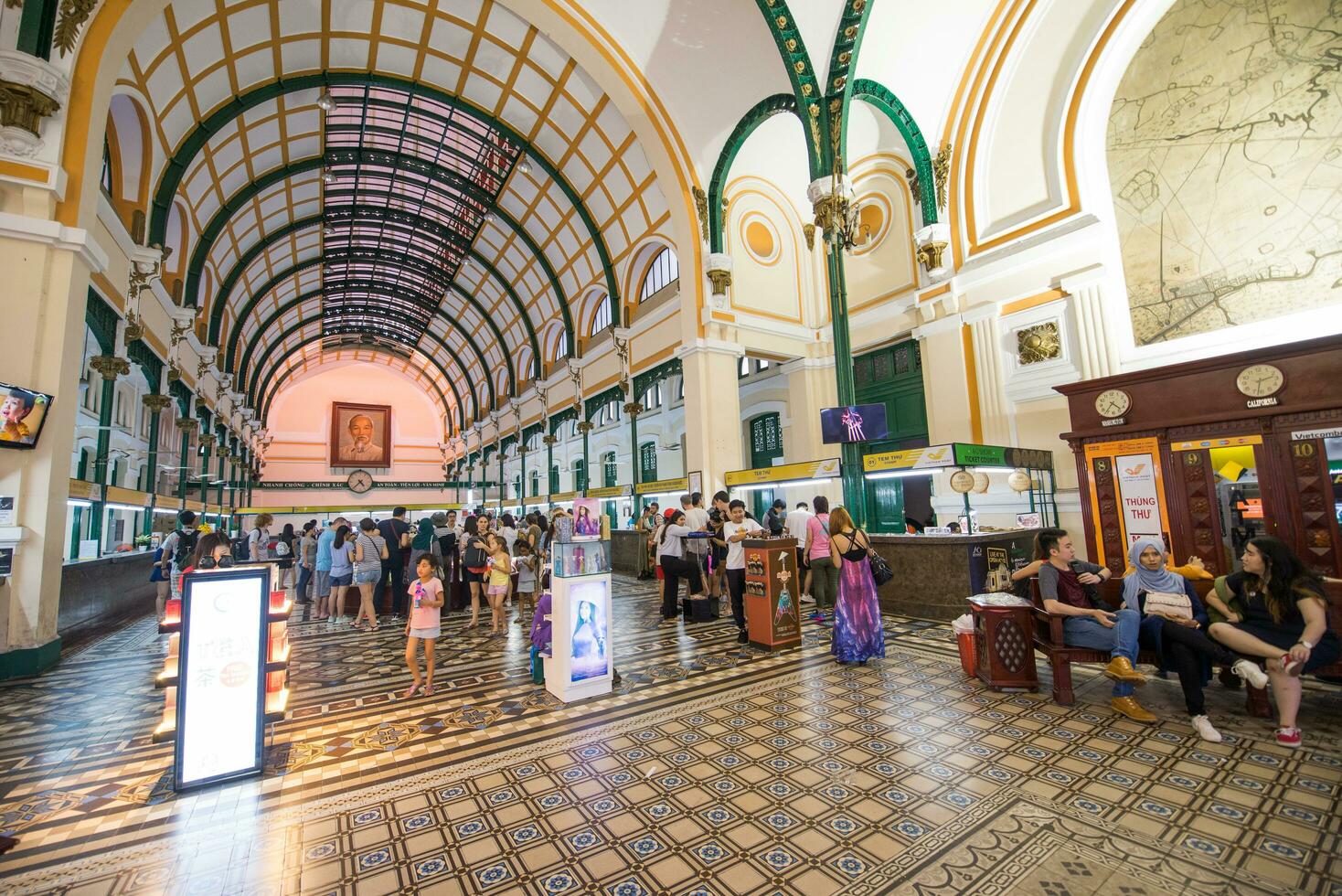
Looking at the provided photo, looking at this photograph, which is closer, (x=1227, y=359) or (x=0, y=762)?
(x=0, y=762)

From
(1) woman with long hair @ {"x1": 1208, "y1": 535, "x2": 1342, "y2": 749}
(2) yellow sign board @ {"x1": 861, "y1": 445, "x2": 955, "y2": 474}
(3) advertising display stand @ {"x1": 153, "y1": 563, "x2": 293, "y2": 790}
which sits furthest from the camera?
(2) yellow sign board @ {"x1": 861, "y1": 445, "x2": 955, "y2": 474}

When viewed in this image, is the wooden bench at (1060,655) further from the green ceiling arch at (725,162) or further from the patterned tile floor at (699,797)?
the green ceiling arch at (725,162)

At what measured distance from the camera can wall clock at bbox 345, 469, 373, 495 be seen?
1309 inches

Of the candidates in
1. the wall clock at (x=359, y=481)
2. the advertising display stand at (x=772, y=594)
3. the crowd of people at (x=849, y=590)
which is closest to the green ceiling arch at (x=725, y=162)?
the crowd of people at (x=849, y=590)

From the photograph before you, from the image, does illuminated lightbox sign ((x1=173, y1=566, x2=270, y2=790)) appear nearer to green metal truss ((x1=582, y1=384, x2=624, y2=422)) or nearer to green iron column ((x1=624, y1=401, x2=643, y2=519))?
green iron column ((x1=624, y1=401, x2=643, y2=519))

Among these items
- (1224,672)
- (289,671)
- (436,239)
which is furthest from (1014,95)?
(436,239)

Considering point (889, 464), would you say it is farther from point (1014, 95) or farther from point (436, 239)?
point (436, 239)

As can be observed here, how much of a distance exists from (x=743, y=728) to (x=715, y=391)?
8.66 metres

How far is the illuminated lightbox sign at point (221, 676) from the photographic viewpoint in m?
2.91

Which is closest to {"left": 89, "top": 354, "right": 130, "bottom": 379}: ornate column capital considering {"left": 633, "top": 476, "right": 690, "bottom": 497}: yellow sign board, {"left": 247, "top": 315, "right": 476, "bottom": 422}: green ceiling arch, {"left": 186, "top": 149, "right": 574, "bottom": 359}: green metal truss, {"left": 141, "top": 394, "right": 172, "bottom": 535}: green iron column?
{"left": 141, "top": 394, "right": 172, "bottom": 535}: green iron column

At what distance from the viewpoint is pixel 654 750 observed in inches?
130

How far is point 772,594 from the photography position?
5543 millimetres

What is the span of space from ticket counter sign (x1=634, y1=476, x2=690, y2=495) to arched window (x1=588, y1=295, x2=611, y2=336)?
6.31 metres

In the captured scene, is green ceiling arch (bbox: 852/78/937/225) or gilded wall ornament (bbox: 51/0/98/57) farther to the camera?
green ceiling arch (bbox: 852/78/937/225)
